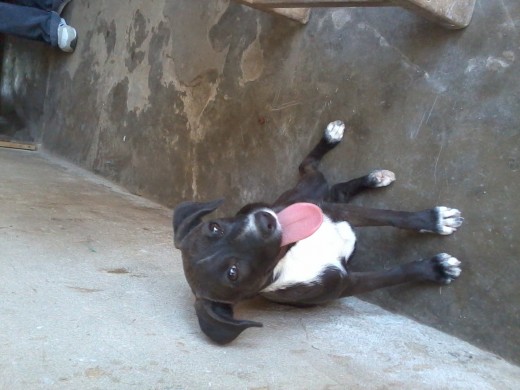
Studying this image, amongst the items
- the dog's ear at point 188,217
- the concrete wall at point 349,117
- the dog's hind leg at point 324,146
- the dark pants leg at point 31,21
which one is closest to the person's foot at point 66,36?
the dark pants leg at point 31,21

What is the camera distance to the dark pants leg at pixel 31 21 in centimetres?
542

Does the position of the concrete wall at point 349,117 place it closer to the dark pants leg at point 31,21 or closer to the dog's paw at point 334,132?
the dog's paw at point 334,132

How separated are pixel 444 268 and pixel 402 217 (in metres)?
0.31

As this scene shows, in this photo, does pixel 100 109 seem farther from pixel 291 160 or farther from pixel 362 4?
pixel 362 4

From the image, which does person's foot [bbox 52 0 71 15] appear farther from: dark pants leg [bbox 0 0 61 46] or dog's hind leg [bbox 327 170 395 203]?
dog's hind leg [bbox 327 170 395 203]

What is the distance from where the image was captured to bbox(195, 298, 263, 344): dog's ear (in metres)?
2.24

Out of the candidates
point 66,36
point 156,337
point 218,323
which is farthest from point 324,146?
point 66,36

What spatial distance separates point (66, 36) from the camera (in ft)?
18.2

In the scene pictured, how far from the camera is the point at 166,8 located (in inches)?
178

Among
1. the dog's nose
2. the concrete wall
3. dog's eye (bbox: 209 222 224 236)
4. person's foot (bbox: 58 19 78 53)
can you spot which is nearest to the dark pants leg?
person's foot (bbox: 58 19 78 53)

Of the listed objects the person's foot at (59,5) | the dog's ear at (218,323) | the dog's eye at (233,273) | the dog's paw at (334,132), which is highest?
the person's foot at (59,5)

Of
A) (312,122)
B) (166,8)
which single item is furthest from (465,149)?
(166,8)

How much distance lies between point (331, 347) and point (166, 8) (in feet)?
10.6

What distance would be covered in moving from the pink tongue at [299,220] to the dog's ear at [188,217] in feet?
1.03
